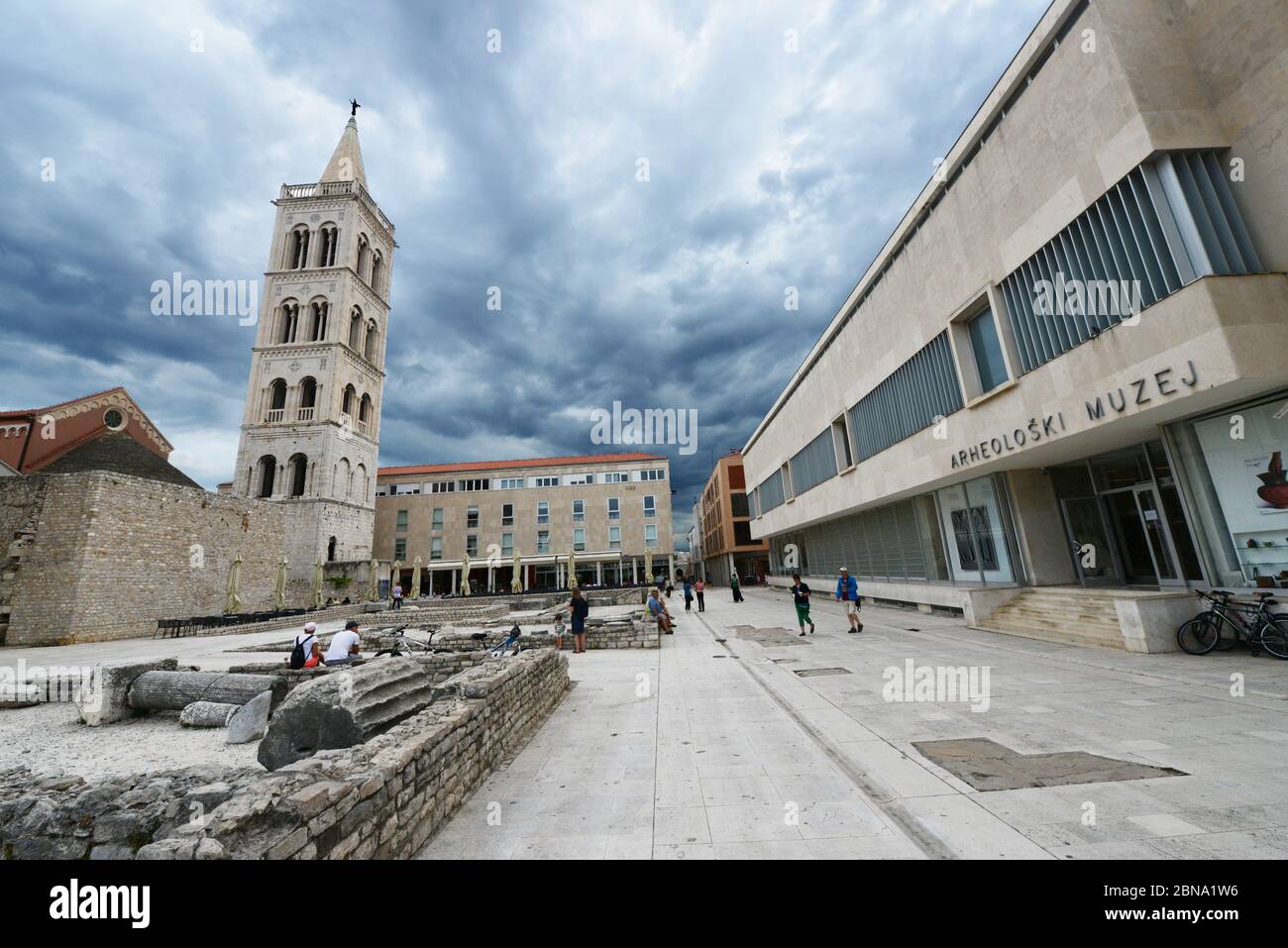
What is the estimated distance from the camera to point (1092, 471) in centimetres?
1251

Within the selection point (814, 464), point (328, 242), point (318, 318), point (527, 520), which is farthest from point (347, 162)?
point (814, 464)

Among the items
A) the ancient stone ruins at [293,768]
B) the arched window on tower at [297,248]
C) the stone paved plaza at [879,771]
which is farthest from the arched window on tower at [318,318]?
the stone paved plaza at [879,771]

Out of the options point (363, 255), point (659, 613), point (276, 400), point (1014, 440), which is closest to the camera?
point (1014, 440)

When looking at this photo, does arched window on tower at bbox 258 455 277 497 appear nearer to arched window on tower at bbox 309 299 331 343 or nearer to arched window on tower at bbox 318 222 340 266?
arched window on tower at bbox 309 299 331 343

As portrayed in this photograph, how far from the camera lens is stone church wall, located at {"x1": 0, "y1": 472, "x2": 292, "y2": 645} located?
60.1ft

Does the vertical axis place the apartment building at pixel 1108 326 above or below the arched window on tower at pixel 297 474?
below

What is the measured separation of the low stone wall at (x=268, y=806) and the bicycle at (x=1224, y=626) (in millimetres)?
11904

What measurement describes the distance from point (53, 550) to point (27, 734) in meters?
17.7

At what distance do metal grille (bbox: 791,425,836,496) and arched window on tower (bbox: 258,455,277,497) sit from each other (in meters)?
36.9

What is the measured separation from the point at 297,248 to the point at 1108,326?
171 ft

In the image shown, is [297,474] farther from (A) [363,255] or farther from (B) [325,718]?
(B) [325,718]

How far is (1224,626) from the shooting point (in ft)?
27.9

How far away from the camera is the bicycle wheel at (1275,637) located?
7.54m

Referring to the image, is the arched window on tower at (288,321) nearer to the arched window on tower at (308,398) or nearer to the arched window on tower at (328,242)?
the arched window on tower at (308,398)
